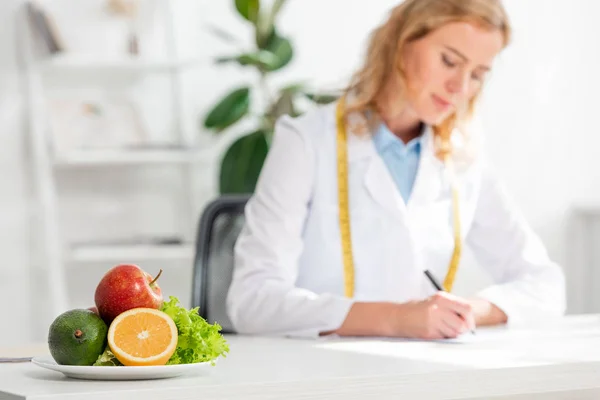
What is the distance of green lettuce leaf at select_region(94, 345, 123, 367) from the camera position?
1244 millimetres

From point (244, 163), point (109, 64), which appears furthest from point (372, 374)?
point (109, 64)

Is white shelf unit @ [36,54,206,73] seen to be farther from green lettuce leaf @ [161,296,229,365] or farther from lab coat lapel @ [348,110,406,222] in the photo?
green lettuce leaf @ [161,296,229,365]

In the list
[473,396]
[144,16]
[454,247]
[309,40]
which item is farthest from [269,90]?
[473,396]

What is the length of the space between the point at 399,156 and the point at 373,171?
107 millimetres

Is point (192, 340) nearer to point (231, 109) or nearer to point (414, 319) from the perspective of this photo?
point (414, 319)

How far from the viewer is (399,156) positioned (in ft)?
7.47

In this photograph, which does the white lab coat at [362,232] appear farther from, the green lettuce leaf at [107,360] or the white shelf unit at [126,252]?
the white shelf unit at [126,252]

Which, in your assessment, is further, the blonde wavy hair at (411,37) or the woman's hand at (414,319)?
the blonde wavy hair at (411,37)

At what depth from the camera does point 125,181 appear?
4020 millimetres

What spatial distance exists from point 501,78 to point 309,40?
0.87m

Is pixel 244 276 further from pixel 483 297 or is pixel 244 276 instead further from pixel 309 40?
pixel 309 40

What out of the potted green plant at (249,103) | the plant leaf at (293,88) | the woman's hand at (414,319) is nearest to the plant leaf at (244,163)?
the potted green plant at (249,103)

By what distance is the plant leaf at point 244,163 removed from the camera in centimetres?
366

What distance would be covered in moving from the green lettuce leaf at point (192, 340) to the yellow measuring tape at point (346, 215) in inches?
36.1
